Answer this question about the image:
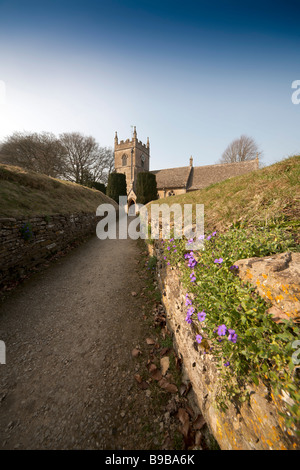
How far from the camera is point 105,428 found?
2.14 m

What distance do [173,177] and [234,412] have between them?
31086 mm

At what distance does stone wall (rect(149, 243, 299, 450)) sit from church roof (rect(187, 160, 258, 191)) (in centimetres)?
2679

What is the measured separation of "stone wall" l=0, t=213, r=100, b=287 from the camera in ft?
16.4

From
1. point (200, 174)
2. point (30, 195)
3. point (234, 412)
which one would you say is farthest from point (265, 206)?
point (200, 174)

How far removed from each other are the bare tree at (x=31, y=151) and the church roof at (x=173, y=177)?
1760 cm

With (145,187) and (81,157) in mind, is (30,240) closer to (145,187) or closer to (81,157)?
(145,187)

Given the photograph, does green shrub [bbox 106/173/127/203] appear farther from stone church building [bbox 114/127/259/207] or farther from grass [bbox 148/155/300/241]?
grass [bbox 148/155/300/241]

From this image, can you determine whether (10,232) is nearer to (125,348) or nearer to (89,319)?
(89,319)

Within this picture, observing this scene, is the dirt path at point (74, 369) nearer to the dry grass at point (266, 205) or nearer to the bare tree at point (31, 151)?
the dry grass at point (266, 205)

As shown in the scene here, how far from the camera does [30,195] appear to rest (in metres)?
7.68

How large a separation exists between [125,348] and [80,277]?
3.29m

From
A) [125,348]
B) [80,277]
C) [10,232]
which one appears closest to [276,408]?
[125,348]

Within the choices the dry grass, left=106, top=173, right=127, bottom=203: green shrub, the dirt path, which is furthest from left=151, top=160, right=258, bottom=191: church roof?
the dirt path

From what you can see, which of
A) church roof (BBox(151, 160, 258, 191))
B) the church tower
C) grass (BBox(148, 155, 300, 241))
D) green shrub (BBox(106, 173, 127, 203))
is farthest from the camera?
the church tower
